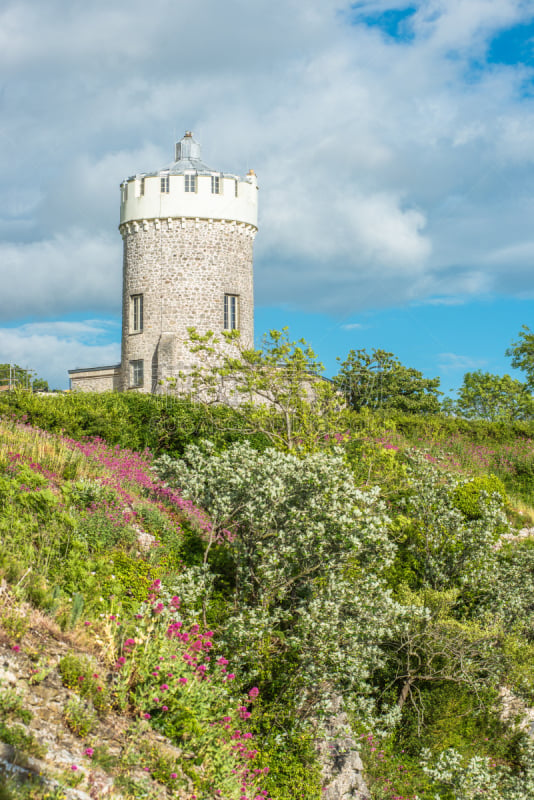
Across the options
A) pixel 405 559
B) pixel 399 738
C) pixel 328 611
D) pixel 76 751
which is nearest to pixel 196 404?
pixel 405 559

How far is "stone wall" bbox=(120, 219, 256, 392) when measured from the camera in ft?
102

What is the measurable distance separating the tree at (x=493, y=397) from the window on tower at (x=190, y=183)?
22.9 meters

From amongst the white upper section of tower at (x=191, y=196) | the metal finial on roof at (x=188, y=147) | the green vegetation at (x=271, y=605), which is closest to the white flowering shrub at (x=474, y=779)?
the green vegetation at (x=271, y=605)

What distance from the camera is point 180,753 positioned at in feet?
24.1

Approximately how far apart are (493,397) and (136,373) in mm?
26864

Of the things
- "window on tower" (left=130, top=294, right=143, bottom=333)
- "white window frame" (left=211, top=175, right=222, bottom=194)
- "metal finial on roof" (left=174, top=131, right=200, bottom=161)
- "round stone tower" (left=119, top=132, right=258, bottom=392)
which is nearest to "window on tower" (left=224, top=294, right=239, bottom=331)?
"round stone tower" (left=119, top=132, right=258, bottom=392)

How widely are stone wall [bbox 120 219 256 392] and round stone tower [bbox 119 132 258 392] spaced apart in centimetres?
4

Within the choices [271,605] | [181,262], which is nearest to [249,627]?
[271,605]

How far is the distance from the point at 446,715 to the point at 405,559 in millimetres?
3489

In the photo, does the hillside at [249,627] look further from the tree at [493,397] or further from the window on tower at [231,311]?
the tree at [493,397]

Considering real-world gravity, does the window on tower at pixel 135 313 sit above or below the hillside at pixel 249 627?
above

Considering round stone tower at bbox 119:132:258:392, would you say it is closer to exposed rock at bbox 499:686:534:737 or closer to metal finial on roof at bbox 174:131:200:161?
metal finial on roof at bbox 174:131:200:161

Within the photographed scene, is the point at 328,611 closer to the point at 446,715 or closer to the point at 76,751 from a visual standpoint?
the point at 76,751

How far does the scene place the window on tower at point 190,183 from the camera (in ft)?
103
